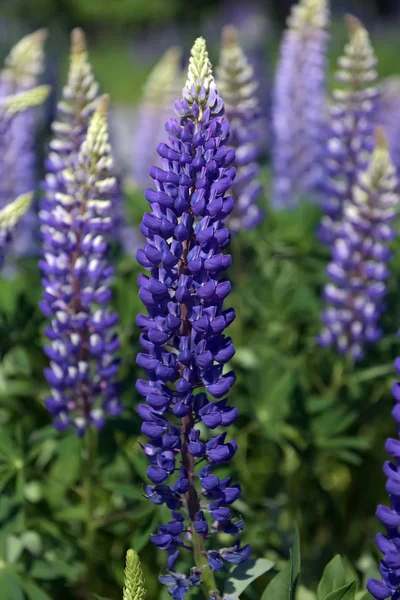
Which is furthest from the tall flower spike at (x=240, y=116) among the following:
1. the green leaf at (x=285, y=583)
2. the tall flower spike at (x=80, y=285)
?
the green leaf at (x=285, y=583)

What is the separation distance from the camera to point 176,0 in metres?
29.6

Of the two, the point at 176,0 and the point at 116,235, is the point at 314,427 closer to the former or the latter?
the point at 116,235

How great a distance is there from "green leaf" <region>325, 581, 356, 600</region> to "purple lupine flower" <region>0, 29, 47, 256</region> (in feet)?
10.1

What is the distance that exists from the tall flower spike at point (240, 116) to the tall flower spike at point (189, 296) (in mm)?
1687

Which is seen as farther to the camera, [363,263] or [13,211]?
[363,263]

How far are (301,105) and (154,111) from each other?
1306mm

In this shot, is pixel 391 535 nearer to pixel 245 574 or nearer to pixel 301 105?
pixel 245 574

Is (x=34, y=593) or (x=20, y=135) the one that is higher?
(x=20, y=135)

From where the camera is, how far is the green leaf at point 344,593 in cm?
212

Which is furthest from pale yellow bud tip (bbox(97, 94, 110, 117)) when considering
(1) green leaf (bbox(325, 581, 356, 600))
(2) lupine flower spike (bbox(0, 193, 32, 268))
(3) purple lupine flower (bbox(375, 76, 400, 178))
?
(3) purple lupine flower (bbox(375, 76, 400, 178))

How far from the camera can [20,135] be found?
4902mm

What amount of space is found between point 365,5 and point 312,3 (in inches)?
1208

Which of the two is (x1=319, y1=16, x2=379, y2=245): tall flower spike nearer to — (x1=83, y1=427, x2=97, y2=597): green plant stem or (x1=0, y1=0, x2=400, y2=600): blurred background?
(x1=0, y1=0, x2=400, y2=600): blurred background

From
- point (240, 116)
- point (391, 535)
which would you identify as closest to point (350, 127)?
point (240, 116)
